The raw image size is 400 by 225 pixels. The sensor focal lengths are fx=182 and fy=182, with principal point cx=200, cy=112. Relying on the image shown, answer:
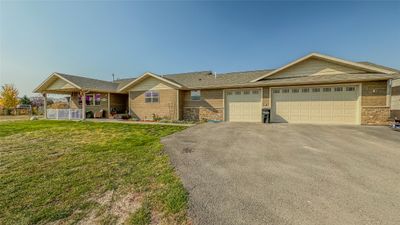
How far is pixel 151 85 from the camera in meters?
16.2

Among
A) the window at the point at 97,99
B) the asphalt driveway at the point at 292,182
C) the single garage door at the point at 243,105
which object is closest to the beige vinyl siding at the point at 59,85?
the window at the point at 97,99

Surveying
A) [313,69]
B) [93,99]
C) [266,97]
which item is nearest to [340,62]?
[313,69]

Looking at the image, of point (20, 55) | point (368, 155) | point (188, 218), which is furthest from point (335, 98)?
point (20, 55)

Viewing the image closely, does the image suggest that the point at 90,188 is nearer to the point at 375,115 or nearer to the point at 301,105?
the point at 301,105

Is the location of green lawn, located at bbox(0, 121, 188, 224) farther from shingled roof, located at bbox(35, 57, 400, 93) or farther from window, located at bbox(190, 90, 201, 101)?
window, located at bbox(190, 90, 201, 101)

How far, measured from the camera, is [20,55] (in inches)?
546

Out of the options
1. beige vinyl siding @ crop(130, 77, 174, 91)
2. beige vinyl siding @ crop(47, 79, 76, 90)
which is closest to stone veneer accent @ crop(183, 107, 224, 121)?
beige vinyl siding @ crop(130, 77, 174, 91)

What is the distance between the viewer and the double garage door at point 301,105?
11430 millimetres

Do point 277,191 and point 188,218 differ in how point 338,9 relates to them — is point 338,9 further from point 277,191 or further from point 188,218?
point 188,218

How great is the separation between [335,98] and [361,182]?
33.3 feet

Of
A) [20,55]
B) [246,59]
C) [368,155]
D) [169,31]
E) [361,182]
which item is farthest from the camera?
[246,59]

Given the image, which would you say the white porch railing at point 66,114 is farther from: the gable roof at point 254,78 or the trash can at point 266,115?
the trash can at point 266,115

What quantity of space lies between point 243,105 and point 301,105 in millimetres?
3899

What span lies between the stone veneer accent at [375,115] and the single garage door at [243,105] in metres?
6.07
